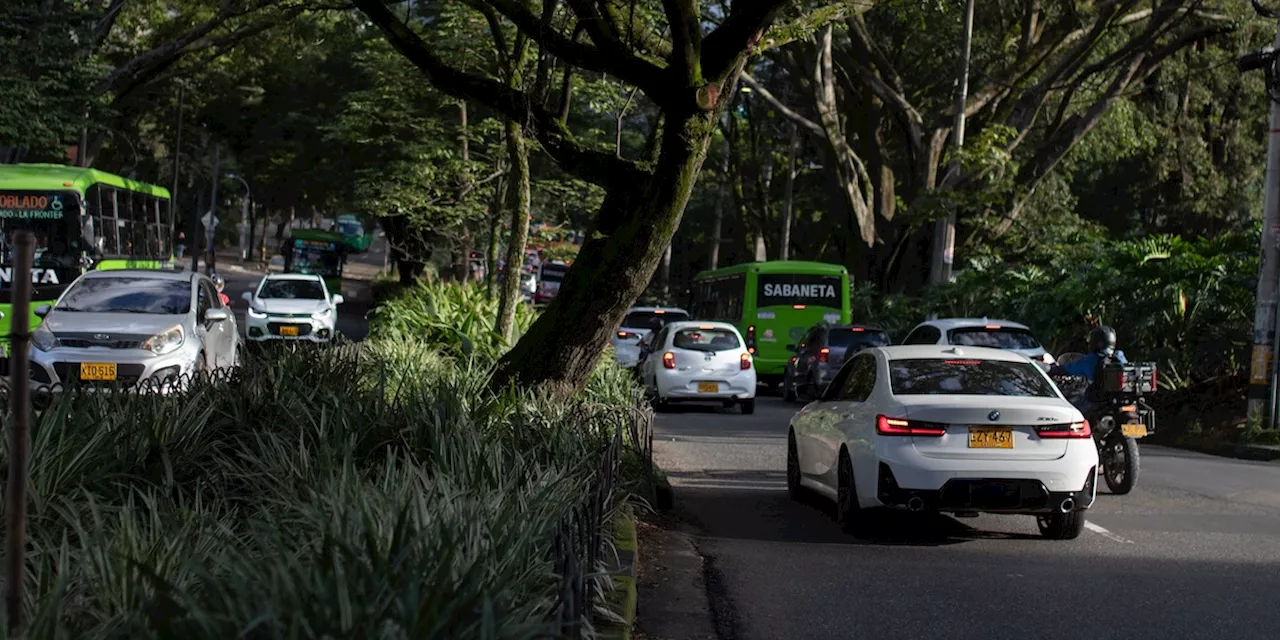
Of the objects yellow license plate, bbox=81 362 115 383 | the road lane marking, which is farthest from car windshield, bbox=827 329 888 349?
the road lane marking

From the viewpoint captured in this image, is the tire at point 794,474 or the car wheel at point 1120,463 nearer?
the tire at point 794,474

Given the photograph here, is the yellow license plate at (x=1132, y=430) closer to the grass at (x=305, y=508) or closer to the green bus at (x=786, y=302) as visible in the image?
the grass at (x=305, y=508)

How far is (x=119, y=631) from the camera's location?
15.3 ft

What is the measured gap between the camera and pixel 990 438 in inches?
408

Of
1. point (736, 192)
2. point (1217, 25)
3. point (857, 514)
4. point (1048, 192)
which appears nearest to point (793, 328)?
point (1217, 25)

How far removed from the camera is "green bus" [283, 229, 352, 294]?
205ft

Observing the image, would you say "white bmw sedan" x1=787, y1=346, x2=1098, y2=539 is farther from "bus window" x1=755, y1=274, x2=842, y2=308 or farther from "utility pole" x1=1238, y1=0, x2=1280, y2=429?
"bus window" x1=755, y1=274, x2=842, y2=308

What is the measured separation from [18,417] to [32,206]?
21909 millimetres

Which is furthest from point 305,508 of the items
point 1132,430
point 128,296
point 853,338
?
point 853,338

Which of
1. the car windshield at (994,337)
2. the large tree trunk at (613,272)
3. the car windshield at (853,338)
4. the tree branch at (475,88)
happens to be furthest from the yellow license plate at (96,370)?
the car windshield at (853,338)

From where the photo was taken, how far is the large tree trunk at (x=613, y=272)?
39.3ft

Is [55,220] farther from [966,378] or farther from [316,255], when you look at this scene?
[316,255]

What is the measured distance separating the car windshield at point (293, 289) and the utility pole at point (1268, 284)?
2346cm

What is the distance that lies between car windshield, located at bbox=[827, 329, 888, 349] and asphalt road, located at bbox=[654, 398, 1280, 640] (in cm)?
1193
